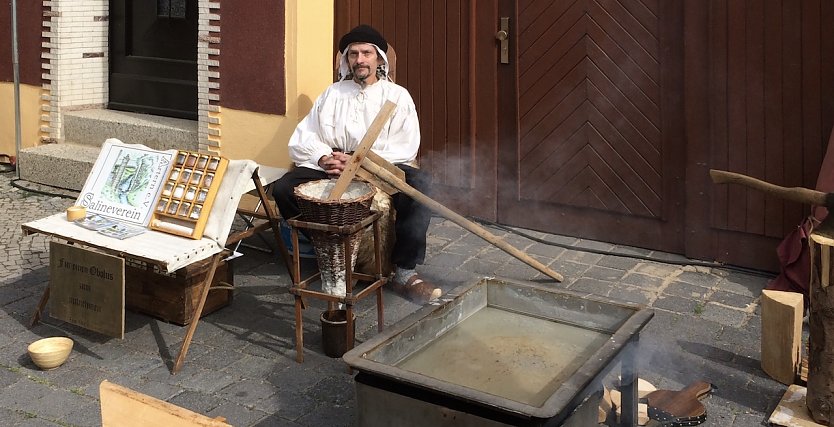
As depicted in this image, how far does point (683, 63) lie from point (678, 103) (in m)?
0.26

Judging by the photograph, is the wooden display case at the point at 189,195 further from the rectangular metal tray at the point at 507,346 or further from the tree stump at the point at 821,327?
the tree stump at the point at 821,327

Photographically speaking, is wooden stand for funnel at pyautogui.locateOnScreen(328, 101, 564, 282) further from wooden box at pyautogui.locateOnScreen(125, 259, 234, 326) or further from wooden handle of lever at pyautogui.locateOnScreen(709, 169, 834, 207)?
wooden handle of lever at pyautogui.locateOnScreen(709, 169, 834, 207)

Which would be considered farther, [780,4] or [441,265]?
[441,265]

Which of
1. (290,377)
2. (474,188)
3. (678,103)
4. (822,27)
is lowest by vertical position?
(290,377)

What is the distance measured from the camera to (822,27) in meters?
5.80

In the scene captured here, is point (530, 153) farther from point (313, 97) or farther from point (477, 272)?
point (313, 97)

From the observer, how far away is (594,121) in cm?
684

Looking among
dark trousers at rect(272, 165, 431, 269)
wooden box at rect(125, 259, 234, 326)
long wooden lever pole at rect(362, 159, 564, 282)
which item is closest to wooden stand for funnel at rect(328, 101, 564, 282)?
long wooden lever pole at rect(362, 159, 564, 282)

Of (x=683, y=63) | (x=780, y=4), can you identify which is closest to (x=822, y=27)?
(x=780, y=4)

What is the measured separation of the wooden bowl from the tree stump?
3.57 m

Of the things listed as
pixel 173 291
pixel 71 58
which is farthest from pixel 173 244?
pixel 71 58

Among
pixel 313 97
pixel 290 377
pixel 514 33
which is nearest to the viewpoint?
pixel 290 377

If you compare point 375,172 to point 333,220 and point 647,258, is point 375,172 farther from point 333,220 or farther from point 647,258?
point 647,258

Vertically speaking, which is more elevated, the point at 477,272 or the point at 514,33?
the point at 514,33
